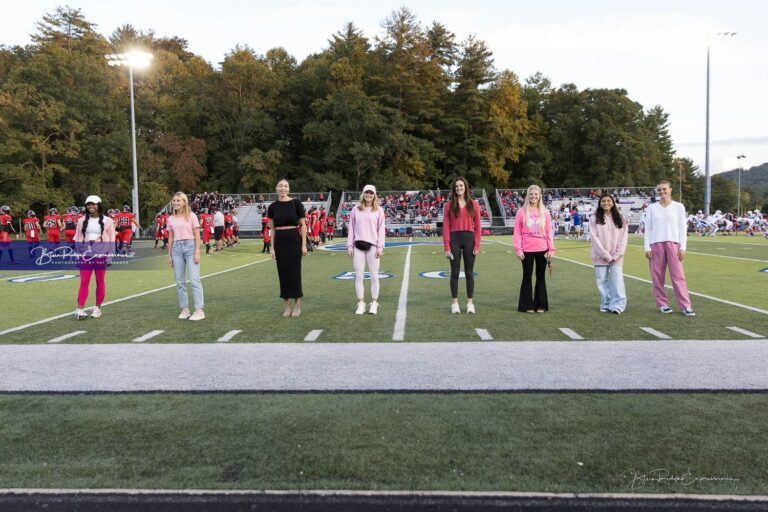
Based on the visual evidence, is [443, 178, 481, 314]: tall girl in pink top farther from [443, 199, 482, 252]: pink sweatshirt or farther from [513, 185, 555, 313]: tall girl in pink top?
[513, 185, 555, 313]: tall girl in pink top

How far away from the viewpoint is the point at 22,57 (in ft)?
187

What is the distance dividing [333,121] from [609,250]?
169 ft

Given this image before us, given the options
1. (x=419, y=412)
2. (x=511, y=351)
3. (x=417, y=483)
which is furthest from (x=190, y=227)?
(x=417, y=483)

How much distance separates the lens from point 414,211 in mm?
43844

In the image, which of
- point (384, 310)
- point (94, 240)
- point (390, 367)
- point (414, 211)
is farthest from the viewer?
point (414, 211)

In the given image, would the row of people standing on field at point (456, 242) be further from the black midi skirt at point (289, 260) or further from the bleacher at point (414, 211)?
the bleacher at point (414, 211)

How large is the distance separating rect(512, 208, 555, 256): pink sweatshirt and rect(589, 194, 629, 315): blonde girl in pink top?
72cm

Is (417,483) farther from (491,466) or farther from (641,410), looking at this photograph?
(641,410)

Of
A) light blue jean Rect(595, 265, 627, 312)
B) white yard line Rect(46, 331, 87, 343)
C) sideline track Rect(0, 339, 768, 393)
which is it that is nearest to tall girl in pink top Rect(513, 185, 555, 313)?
light blue jean Rect(595, 265, 627, 312)

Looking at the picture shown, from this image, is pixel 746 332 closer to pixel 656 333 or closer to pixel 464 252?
pixel 656 333

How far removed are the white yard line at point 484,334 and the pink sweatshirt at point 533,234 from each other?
182cm

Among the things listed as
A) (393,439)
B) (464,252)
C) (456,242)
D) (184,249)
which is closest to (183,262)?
(184,249)

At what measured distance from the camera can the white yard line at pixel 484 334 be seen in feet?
22.6

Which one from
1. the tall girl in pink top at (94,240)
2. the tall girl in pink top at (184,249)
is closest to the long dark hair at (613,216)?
the tall girl in pink top at (184,249)
